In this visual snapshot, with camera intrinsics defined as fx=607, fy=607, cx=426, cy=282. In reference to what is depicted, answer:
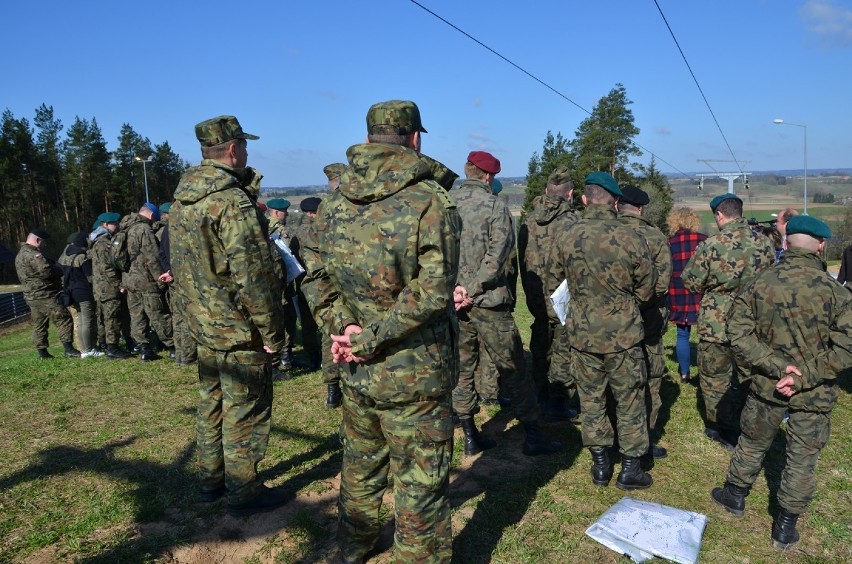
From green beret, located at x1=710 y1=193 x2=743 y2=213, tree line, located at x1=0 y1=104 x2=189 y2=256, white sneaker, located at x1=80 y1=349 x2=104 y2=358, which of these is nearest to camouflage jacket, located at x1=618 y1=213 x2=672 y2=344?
green beret, located at x1=710 y1=193 x2=743 y2=213

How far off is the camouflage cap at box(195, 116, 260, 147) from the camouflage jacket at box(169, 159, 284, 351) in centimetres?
13

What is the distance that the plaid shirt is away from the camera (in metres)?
7.43

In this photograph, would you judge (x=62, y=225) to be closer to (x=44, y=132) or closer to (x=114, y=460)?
(x=44, y=132)

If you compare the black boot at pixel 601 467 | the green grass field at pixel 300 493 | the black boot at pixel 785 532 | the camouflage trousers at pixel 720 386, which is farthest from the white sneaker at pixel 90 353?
the black boot at pixel 785 532

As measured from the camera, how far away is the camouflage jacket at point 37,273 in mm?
9078

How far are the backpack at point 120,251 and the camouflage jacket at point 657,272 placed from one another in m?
6.78

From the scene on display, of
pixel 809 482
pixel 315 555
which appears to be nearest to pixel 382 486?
pixel 315 555

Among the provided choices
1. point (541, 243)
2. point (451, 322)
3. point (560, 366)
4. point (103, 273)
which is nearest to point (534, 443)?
point (560, 366)

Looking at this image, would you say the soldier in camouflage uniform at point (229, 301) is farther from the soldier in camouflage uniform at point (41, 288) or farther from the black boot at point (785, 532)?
the soldier in camouflage uniform at point (41, 288)

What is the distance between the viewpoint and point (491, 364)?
17.4 ft

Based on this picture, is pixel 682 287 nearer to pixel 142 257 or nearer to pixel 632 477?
pixel 632 477

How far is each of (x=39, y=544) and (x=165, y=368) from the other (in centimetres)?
459

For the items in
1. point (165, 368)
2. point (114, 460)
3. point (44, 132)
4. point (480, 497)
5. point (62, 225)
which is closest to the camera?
point (480, 497)

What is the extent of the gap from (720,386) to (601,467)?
6.00 feet
